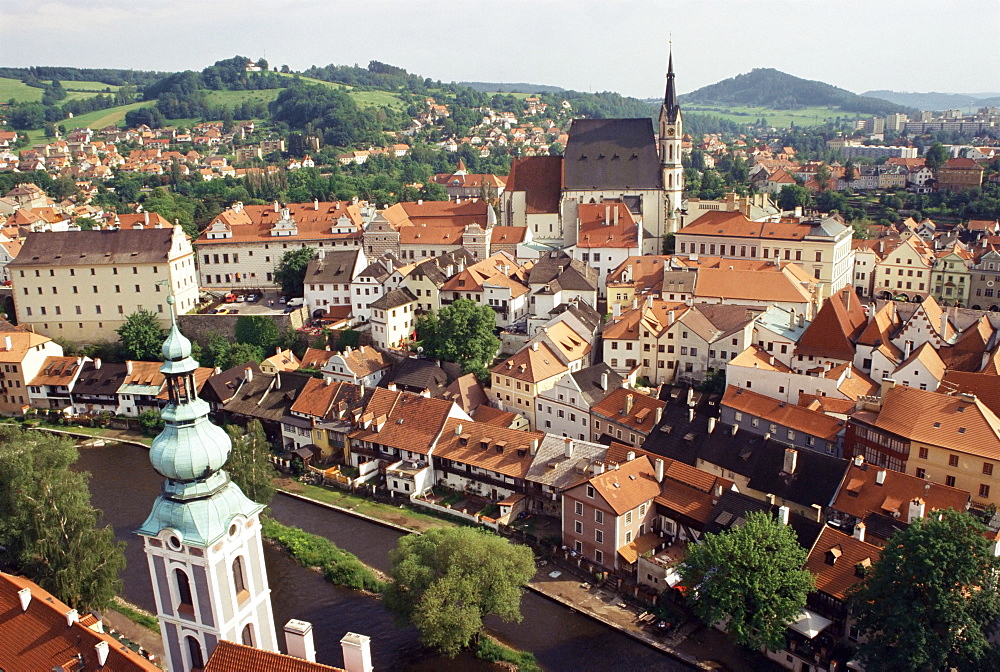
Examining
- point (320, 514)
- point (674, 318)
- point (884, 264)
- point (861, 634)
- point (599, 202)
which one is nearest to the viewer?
point (861, 634)

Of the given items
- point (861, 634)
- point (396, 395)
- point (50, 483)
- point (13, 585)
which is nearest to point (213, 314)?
point (396, 395)

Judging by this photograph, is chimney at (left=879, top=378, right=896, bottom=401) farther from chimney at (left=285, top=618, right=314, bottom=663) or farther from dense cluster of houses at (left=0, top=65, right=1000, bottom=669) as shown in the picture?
chimney at (left=285, top=618, right=314, bottom=663)

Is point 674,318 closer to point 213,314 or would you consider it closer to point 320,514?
point 320,514

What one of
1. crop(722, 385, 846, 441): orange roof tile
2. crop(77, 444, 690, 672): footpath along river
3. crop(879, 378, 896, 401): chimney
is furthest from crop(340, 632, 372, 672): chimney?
crop(879, 378, 896, 401): chimney

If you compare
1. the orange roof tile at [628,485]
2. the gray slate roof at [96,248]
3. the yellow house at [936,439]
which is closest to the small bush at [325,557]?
the orange roof tile at [628,485]

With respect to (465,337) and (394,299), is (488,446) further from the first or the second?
(394,299)

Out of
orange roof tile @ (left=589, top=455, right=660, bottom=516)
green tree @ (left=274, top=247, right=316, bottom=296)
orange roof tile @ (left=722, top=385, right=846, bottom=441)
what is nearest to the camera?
orange roof tile @ (left=589, top=455, right=660, bottom=516)
